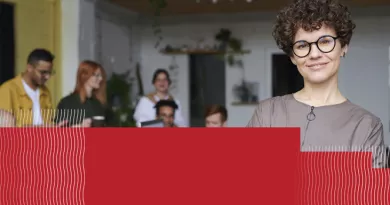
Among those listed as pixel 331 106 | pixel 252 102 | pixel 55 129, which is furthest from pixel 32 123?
pixel 252 102

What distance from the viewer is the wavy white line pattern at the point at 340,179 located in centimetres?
111

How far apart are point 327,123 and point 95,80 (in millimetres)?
2221

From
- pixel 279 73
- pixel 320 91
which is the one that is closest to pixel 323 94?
pixel 320 91

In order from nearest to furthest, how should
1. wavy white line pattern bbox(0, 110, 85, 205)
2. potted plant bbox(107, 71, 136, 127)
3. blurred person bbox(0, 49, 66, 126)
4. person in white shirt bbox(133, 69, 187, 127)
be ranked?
1. wavy white line pattern bbox(0, 110, 85, 205)
2. blurred person bbox(0, 49, 66, 126)
3. person in white shirt bbox(133, 69, 187, 127)
4. potted plant bbox(107, 71, 136, 127)

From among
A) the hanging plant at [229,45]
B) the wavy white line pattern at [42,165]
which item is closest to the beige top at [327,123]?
the wavy white line pattern at [42,165]

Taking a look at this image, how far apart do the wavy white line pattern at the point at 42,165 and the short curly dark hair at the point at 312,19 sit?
23.9 inches

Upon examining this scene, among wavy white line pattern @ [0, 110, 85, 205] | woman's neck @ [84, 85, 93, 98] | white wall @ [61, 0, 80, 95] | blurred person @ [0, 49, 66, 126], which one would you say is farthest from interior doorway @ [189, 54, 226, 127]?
wavy white line pattern @ [0, 110, 85, 205]

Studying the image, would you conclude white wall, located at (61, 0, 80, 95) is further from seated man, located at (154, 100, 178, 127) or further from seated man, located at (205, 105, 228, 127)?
seated man, located at (205, 105, 228, 127)

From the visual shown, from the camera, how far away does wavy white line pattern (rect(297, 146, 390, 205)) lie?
1.11 metres

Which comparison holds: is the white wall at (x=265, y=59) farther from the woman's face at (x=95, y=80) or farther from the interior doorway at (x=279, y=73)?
the woman's face at (x=95, y=80)

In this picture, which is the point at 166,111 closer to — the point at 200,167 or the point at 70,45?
the point at 70,45

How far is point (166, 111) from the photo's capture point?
157 inches

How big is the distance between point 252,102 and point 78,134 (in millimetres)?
6479

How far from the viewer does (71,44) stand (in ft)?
17.5
